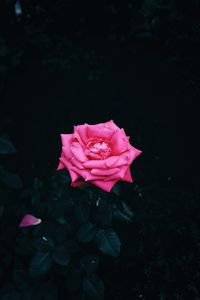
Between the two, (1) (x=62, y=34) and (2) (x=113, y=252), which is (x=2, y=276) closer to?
(2) (x=113, y=252)

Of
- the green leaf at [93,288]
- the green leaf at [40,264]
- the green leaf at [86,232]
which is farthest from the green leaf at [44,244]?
the green leaf at [93,288]

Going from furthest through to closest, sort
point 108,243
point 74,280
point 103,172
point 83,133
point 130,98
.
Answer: point 130,98 → point 74,280 → point 108,243 → point 83,133 → point 103,172

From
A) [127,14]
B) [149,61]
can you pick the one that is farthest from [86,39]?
[149,61]

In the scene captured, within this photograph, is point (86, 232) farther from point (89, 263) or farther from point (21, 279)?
point (21, 279)

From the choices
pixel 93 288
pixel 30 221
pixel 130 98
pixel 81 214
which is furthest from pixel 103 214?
pixel 130 98

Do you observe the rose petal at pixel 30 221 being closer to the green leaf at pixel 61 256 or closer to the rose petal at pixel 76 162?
the green leaf at pixel 61 256

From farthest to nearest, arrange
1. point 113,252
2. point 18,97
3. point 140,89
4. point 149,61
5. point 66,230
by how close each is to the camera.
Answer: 1. point 18,97
2. point 140,89
3. point 149,61
4. point 66,230
5. point 113,252

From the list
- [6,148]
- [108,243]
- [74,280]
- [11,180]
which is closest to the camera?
[108,243]
